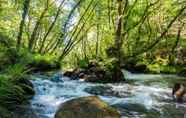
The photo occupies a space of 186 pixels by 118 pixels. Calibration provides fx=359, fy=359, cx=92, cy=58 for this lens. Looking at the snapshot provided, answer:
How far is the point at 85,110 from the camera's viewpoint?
29.0ft

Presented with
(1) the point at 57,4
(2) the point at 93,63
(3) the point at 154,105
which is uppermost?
(1) the point at 57,4

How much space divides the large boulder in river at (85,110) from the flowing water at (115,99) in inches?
33.1

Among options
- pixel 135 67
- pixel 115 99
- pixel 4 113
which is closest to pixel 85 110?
pixel 4 113

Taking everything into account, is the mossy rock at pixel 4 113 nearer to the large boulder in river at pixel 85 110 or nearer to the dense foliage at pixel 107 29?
the large boulder in river at pixel 85 110

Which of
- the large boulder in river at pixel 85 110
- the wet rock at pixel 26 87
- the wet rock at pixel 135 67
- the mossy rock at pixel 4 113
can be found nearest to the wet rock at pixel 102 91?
the wet rock at pixel 26 87

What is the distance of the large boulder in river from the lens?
870 centimetres

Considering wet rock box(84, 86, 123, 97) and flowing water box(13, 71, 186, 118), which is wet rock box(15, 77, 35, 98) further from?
wet rock box(84, 86, 123, 97)

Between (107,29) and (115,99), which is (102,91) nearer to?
(115,99)

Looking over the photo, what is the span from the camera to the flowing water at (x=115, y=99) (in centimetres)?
1023

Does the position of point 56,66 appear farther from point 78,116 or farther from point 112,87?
point 78,116

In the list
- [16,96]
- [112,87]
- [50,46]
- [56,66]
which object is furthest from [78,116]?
[50,46]

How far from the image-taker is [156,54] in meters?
32.0

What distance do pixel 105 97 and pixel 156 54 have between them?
20175mm

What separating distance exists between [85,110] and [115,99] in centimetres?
353
